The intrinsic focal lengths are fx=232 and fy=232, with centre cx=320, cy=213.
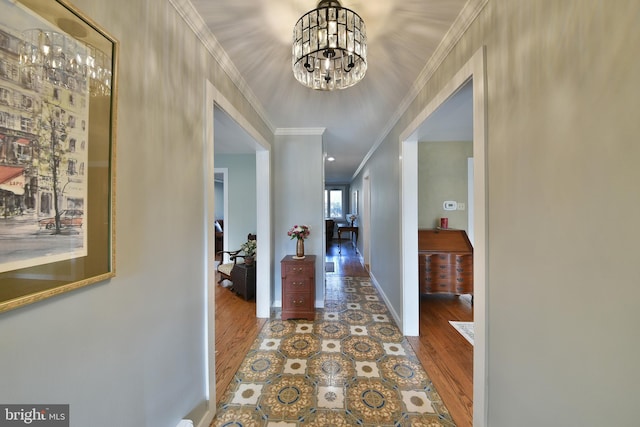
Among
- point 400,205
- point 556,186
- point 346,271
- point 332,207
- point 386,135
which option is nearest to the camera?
point 556,186

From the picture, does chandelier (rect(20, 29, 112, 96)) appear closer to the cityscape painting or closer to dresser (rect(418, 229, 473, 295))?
the cityscape painting

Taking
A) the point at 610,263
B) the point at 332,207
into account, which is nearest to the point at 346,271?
the point at 610,263

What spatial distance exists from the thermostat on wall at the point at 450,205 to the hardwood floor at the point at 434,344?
4.52 ft

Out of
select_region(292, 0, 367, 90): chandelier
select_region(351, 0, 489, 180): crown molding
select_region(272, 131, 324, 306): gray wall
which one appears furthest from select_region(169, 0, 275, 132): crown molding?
select_region(351, 0, 489, 180): crown molding

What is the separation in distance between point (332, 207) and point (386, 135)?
271 inches

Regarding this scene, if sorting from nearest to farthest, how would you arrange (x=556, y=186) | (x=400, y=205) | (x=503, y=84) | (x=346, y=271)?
1. (x=556, y=186)
2. (x=503, y=84)
3. (x=400, y=205)
4. (x=346, y=271)

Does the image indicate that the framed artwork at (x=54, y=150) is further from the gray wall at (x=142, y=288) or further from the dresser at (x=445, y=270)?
the dresser at (x=445, y=270)

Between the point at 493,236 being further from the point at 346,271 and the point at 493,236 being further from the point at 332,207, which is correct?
the point at 332,207

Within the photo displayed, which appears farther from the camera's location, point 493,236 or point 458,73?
point 458,73

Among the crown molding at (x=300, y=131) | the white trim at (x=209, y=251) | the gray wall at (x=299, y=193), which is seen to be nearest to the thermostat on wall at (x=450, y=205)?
the gray wall at (x=299, y=193)

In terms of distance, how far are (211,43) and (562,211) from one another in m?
2.01

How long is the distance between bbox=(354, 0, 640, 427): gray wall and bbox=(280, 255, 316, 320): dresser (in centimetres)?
193

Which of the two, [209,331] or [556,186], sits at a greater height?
[556,186]

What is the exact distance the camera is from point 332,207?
10102 mm
